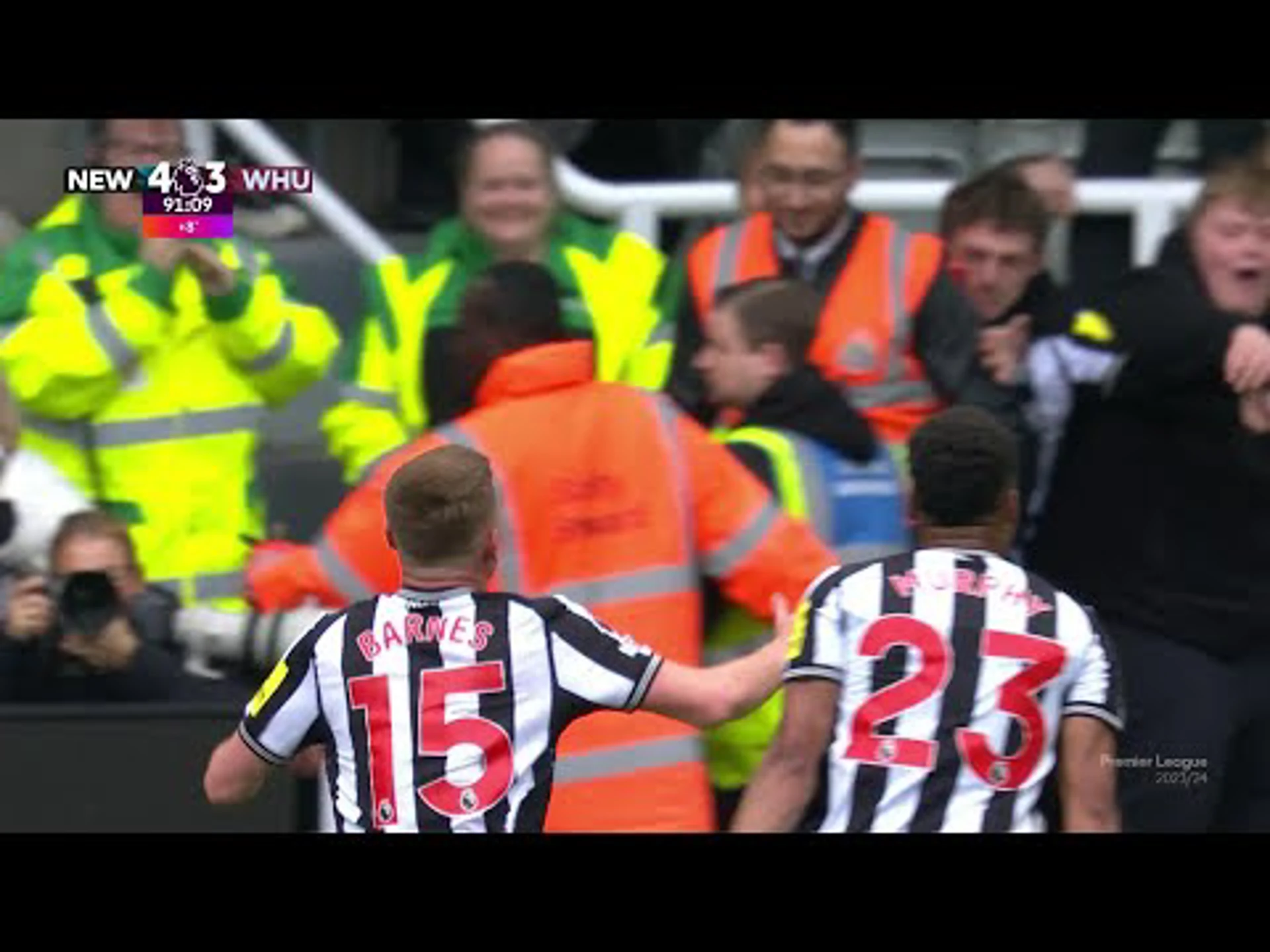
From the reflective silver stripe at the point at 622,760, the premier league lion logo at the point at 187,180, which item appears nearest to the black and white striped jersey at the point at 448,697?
the reflective silver stripe at the point at 622,760

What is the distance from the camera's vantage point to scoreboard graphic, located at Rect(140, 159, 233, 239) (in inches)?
257

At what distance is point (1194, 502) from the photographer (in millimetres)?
6230

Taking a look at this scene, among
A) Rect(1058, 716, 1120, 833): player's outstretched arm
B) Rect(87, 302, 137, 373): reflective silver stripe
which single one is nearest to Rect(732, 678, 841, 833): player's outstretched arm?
Rect(1058, 716, 1120, 833): player's outstretched arm

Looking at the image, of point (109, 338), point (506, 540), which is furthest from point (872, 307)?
point (109, 338)

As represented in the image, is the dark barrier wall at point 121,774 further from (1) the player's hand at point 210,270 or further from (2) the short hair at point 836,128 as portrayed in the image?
(2) the short hair at point 836,128

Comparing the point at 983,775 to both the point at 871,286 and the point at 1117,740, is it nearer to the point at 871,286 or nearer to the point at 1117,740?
the point at 1117,740

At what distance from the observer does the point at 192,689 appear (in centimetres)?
609

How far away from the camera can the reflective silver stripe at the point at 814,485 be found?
5.92 m

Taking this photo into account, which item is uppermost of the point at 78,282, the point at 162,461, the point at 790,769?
the point at 78,282

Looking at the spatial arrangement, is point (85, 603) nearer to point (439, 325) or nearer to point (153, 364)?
point (153, 364)

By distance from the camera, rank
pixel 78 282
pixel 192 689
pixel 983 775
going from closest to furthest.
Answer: pixel 983 775
pixel 192 689
pixel 78 282
